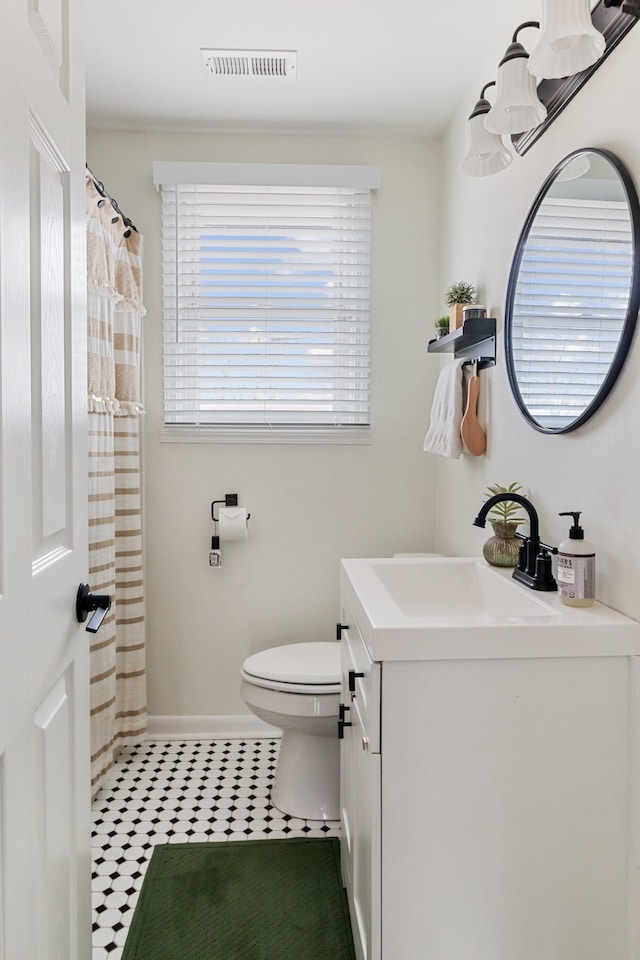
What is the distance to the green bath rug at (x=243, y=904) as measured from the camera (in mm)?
1570

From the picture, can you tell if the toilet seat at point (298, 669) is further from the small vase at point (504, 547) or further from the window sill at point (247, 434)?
the window sill at point (247, 434)

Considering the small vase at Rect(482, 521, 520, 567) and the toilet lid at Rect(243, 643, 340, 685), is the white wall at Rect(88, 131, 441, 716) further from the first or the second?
the small vase at Rect(482, 521, 520, 567)

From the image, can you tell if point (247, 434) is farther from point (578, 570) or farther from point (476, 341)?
point (578, 570)

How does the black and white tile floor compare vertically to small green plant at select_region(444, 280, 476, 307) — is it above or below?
below

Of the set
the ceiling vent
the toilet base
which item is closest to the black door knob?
the toilet base

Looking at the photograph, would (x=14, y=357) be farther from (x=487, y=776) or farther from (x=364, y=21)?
(x=364, y=21)

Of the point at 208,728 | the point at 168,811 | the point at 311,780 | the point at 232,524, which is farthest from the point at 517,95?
the point at 208,728

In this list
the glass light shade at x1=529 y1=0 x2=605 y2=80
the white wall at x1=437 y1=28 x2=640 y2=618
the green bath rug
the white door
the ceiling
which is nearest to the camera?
the white door

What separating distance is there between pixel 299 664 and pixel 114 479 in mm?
976

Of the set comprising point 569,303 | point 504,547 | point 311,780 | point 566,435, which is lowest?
point 311,780

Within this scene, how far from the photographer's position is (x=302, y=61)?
215 cm

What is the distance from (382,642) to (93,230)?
1.63 metres

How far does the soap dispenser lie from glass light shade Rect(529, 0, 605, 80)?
2.89 ft

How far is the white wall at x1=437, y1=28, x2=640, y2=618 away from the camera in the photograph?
1.23 meters
